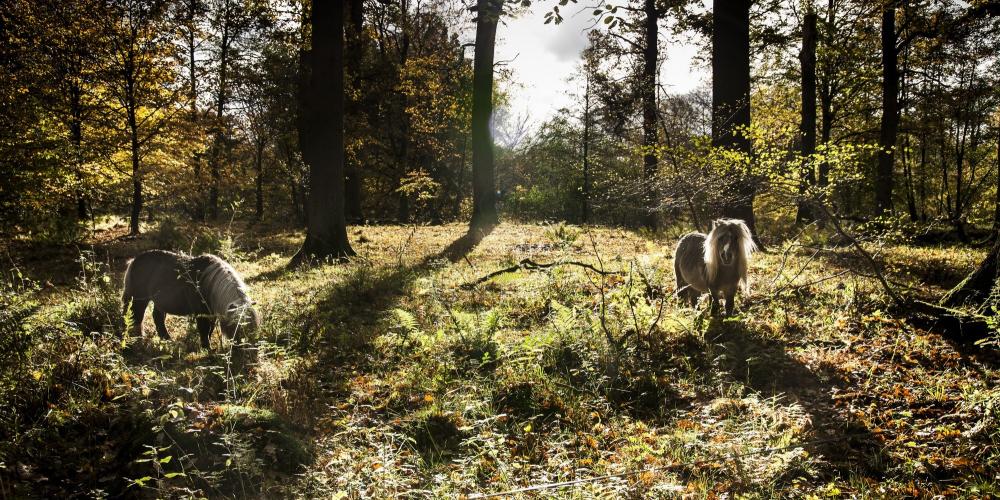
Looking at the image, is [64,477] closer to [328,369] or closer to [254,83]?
[328,369]

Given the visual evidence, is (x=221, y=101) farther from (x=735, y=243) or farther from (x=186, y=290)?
(x=735, y=243)

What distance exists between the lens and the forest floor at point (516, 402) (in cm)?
378

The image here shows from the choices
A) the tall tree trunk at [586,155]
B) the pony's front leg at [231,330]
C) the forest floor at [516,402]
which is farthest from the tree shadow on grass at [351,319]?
the tall tree trunk at [586,155]

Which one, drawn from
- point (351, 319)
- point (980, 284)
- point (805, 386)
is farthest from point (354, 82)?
point (980, 284)

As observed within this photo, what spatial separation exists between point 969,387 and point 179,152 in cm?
2205

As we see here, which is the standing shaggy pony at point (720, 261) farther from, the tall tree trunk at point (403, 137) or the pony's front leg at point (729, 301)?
the tall tree trunk at point (403, 137)

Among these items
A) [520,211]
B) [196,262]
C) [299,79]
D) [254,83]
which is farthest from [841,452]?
[520,211]

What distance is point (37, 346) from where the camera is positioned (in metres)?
5.25

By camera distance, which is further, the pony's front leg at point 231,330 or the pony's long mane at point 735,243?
the pony's long mane at point 735,243

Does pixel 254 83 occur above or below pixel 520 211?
above

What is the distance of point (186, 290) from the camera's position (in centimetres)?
685

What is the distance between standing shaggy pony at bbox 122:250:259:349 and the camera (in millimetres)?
6230

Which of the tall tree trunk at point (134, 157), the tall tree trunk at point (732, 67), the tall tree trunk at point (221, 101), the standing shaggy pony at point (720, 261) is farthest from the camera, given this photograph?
the tall tree trunk at point (221, 101)

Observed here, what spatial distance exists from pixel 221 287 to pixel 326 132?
670 centimetres
